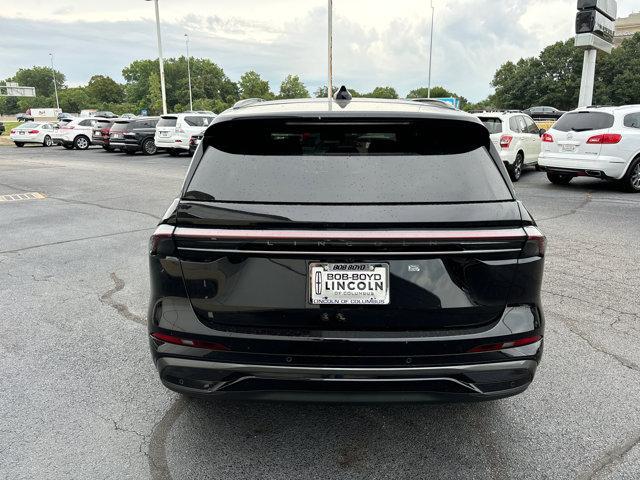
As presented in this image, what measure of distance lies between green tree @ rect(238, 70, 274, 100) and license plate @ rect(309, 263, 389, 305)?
10823cm

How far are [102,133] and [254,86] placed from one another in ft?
280

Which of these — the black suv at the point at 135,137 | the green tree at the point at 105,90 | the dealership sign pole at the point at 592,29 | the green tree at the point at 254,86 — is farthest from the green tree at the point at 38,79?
the dealership sign pole at the point at 592,29

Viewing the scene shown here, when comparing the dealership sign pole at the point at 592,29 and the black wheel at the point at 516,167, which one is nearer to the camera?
the black wheel at the point at 516,167

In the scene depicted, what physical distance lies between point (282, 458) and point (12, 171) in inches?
713

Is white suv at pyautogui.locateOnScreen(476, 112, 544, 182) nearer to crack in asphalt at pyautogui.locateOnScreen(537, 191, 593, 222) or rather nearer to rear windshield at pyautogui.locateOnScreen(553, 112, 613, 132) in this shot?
rear windshield at pyautogui.locateOnScreen(553, 112, 613, 132)

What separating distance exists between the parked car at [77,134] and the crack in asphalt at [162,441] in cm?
2961

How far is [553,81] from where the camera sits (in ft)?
Answer: 223

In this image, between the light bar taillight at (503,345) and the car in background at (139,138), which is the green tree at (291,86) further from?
the light bar taillight at (503,345)

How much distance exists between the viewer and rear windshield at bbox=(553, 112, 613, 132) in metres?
10.8

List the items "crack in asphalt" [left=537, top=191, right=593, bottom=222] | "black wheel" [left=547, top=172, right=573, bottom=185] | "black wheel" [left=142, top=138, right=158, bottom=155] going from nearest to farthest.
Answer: "crack in asphalt" [left=537, top=191, right=593, bottom=222], "black wheel" [left=547, top=172, right=573, bottom=185], "black wheel" [left=142, top=138, right=158, bottom=155]

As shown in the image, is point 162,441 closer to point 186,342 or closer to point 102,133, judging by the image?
point 186,342

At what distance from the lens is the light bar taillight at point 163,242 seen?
2.35 m

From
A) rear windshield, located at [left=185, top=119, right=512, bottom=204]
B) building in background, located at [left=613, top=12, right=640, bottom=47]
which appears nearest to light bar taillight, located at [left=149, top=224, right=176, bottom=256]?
rear windshield, located at [left=185, top=119, right=512, bottom=204]

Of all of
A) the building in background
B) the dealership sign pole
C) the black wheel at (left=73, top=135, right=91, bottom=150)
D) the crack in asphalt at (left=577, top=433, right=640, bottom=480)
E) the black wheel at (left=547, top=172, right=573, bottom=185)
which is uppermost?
the building in background
